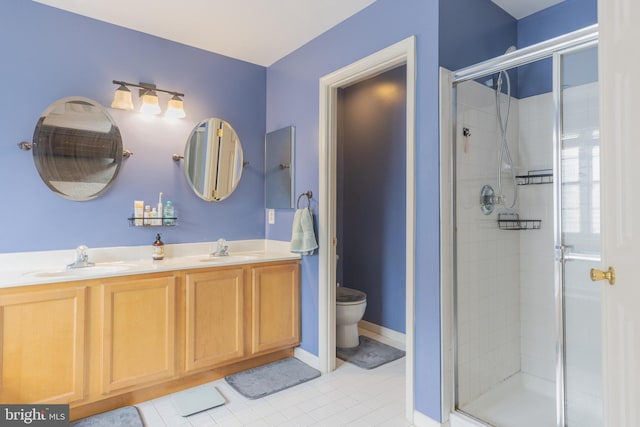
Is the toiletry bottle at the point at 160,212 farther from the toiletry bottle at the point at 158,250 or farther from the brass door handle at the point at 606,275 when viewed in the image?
the brass door handle at the point at 606,275

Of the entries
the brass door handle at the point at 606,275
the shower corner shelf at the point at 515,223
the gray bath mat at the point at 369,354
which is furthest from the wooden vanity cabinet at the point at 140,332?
the brass door handle at the point at 606,275

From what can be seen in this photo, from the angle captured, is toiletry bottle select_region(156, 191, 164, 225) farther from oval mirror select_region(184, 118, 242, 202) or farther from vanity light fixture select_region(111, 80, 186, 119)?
vanity light fixture select_region(111, 80, 186, 119)

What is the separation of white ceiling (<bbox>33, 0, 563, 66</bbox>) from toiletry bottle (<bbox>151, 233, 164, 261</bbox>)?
4.90ft

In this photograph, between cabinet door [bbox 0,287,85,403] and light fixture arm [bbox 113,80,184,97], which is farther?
light fixture arm [bbox 113,80,184,97]

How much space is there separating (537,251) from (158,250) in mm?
2635

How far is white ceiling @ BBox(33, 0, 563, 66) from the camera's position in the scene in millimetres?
2203

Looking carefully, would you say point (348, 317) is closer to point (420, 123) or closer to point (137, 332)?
point (137, 332)

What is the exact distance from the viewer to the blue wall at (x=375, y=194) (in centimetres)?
321

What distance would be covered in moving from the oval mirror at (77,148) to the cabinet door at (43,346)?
2.52 ft

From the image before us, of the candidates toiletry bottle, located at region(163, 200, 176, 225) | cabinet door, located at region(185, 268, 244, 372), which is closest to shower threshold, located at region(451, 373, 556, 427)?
cabinet door, located at region(185, 268, 244, 372)

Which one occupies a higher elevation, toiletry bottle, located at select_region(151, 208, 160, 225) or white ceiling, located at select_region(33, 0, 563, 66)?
white ceiling, located at select_region(33, 0, 563, 66)

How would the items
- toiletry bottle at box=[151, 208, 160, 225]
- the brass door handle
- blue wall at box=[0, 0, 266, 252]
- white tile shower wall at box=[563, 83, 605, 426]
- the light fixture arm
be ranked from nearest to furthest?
the brass door handle → white tile shower wall at box=[563, 83, 605, 426] → blue wall at box=[0, 0, 266, 252] → the light fixture arm → toiletry bottle at box=[151, 208, 160, 225]

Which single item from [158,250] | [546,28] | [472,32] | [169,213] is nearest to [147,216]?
[169,213]

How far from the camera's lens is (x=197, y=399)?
2189 millimetres
